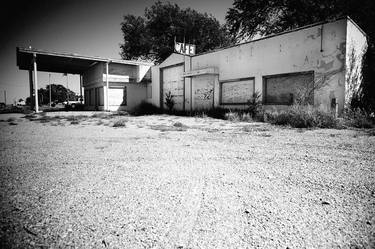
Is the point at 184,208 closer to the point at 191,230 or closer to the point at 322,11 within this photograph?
the point at 191,230

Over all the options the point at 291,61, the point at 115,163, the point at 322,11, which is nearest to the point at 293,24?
the point at 322,11

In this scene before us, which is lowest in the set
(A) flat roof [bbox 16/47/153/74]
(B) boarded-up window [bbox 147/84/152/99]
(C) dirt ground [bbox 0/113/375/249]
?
(C) dirt ground [bbox 0/113/375/249]

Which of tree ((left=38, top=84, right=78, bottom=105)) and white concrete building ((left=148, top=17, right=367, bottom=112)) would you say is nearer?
white concrete building ((left=148, top=17, right=367, bottom=112))

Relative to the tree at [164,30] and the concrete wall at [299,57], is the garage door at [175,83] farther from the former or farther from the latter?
the tree at [164,30]

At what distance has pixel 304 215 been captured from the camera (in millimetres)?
1732

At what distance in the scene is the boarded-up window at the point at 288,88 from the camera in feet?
32.4

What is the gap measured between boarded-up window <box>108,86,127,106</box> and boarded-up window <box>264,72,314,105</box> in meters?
14.3

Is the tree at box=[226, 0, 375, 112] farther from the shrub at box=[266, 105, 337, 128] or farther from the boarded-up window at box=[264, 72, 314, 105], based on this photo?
the shrub at box=[266, 105, 337, 128]

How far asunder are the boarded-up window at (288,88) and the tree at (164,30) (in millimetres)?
22210

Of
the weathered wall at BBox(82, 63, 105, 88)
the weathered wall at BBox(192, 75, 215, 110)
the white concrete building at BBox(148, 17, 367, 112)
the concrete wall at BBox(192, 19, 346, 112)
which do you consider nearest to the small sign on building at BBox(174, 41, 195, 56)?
the white concrete building at BBox(148, 17, 367, 112)

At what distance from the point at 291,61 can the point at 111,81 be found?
15.8 metres

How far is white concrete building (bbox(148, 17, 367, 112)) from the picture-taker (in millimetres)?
9016

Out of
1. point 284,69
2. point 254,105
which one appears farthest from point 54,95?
point 284,69

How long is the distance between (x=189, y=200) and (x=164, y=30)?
33016 mm
